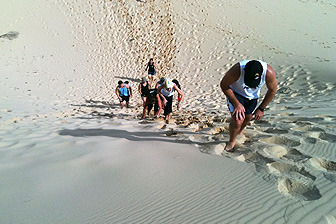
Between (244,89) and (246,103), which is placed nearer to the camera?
(244,89)

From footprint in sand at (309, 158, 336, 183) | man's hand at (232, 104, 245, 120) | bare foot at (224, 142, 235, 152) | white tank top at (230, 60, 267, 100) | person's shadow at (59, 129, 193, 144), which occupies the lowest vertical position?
person's shadow at (59, 129, 193, 144)

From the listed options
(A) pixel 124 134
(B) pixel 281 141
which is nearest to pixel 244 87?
(B) pixel 281 141

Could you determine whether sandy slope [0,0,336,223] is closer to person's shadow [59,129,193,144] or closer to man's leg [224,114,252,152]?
person's shadow [59,129,193,144]

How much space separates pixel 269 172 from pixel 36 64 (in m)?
16.2

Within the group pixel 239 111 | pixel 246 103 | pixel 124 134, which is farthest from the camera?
pixel 124 134

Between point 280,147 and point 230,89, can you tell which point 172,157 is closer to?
point 230,89

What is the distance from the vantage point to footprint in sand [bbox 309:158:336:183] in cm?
194

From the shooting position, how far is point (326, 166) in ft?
7.07

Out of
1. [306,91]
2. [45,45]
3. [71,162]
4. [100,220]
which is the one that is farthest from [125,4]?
[100,220]

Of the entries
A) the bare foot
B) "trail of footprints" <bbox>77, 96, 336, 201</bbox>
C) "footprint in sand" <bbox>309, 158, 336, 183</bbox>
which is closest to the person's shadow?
"trail of footprints" <bbox>77, 96, 336, 201</bbox>

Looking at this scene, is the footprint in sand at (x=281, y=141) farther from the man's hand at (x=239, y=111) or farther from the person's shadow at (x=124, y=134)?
the person's shadow at (x=124, y=134)

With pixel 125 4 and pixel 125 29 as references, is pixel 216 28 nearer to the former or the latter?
pixel 125 29

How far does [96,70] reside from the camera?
13.4 m

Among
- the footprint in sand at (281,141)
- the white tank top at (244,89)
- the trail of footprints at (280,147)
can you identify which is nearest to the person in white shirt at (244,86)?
the white tank top at (244,89)
